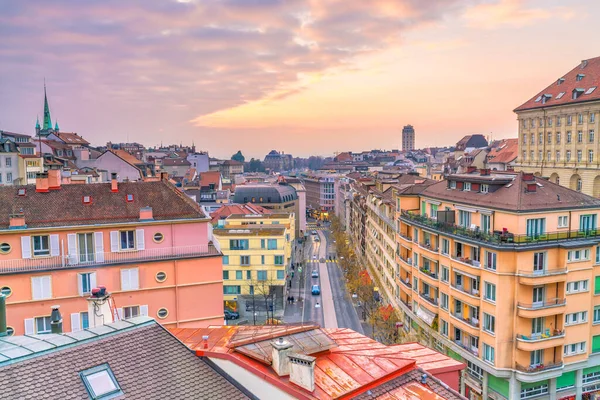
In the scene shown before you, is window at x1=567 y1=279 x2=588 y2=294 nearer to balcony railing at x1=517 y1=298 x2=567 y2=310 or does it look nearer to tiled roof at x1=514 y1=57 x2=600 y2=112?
balcony railing at x1=517 y1=298 x2=567 y2=310

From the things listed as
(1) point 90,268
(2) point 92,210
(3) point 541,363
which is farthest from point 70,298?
(3) point 541,363

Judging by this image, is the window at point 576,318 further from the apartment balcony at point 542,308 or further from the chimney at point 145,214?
the chimney at point 145,214

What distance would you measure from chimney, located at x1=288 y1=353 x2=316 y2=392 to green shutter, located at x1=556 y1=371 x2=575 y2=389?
3701 cm

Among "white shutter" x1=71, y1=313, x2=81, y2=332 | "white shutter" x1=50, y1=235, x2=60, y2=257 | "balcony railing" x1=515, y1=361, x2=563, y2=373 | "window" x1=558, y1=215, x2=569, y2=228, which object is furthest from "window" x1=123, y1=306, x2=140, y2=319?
"window" x1=558, y1=215, x2=569, y2=228

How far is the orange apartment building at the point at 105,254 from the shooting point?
3275cm

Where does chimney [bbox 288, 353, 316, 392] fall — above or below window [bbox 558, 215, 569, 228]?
below

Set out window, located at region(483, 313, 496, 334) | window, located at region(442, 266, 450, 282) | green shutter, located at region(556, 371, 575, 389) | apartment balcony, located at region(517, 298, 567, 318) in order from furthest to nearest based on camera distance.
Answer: window, located at region(442, 266, 450, 282) → green shutter, located at region(556, 371, 575, 389) → window, located at region(483, 313, 496, 334) → apartment balcony, located at region(517, 298, 567, 318)

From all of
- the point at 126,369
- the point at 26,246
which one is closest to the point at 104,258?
the point at 26,246

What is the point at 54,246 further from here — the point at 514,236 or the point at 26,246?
the point at 514,236

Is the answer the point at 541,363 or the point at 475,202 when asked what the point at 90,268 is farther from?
the point at 541,363

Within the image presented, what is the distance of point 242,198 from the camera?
126 m

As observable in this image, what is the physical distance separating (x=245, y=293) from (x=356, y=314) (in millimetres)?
16806

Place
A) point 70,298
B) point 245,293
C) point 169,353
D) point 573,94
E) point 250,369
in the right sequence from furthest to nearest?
1. point 573,94
2. point 245,293
3. point 70,298
4. point 250,369
5. point 169,353

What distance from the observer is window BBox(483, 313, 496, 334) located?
40.8 metres
